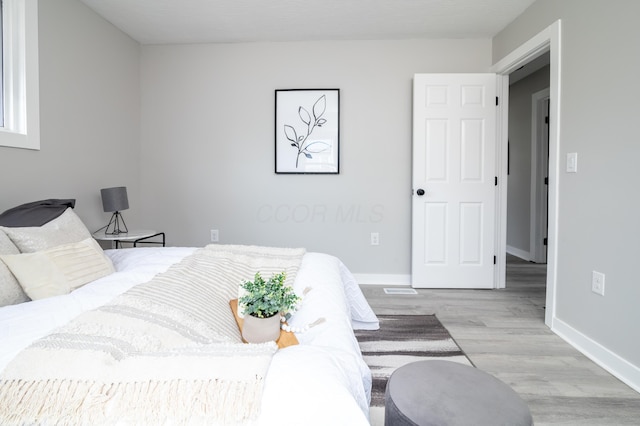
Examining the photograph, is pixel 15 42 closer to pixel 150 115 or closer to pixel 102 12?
pixel 102 12

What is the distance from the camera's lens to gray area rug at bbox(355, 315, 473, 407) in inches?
76.5

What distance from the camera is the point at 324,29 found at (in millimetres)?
3312

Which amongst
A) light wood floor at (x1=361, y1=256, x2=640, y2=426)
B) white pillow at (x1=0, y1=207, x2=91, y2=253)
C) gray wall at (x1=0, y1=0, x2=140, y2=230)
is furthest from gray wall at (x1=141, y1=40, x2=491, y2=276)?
white pillow at (x1=0, y1=207, x2=91, y2=253)

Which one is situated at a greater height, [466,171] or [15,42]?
[15,42]

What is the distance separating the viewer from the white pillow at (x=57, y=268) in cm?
147

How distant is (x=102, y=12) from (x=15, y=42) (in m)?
0.96

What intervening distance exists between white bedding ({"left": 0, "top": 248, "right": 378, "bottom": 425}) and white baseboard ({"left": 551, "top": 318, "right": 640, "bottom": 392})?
163 centimetres

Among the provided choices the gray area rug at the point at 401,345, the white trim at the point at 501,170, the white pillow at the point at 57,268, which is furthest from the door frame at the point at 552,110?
the white pillow at the point at 57,268

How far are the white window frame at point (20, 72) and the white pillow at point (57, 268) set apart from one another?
110 centimetres

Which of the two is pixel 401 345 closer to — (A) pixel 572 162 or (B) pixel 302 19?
(A) pixel 572 162

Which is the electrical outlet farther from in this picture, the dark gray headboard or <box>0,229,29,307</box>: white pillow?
the dark gray headboard

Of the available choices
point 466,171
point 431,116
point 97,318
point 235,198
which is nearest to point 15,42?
point 235,198

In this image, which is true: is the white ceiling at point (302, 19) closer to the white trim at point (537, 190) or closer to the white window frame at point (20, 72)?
the white window frame at point (20, 72)

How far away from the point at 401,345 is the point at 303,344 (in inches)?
52.7
